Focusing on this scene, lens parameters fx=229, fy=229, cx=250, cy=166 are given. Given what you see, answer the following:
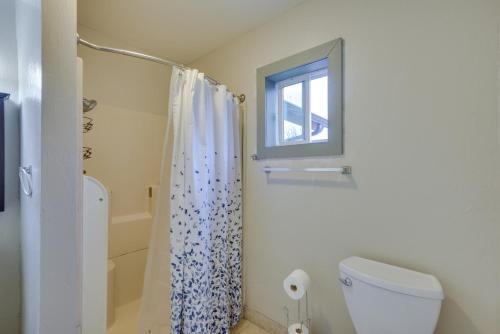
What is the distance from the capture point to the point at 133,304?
2088mm

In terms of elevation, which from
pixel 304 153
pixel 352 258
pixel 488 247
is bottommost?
pixel 352 258

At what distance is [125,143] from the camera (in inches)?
85.0

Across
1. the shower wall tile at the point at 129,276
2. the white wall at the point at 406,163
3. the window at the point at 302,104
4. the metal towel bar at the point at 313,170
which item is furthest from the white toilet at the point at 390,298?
the shower wall tile at the point at 129,276

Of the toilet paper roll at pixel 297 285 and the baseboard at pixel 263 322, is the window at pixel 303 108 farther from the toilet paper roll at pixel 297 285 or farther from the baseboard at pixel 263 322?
the baseboard at pixel 263 322

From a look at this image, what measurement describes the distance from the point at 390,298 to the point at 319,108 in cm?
118

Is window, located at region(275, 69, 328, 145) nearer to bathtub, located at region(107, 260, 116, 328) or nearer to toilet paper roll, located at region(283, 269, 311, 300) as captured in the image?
toilet paper roll, located at region(283, 269, 311, 300)

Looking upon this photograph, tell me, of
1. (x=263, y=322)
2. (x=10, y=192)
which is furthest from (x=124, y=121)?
(x=263, y=322)

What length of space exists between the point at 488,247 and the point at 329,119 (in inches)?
37.3

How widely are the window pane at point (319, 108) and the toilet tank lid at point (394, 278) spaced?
81cm

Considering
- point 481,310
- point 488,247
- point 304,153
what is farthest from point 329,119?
point 481,310

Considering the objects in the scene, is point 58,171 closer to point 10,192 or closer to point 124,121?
point 10,192

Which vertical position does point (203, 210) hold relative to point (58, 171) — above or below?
below

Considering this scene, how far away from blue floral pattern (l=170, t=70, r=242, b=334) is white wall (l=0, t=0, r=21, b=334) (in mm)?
970

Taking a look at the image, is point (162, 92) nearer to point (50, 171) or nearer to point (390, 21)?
point (50, 171)
